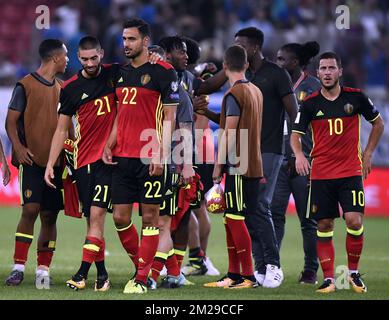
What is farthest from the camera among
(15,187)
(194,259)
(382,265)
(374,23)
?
(374,23)

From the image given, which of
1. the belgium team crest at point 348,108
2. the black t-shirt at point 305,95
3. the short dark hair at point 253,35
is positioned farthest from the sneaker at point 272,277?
the short dark hair at point 253,35

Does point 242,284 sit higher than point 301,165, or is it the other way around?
point 301,165

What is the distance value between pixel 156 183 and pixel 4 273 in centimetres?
259

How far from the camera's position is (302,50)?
12281 millimetres

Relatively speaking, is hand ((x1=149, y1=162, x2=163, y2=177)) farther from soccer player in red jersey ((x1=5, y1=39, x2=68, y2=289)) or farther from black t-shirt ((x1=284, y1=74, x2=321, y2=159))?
black t-shirt ((x1=284, y1=74, x2=321, y2=159))

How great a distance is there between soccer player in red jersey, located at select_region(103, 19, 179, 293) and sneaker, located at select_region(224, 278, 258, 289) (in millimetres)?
1111

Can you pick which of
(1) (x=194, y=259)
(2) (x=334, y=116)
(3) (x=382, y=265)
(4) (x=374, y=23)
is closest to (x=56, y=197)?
(1) (x=194, y=259)

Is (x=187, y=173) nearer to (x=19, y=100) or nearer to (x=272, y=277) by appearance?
(x=272, y=277)

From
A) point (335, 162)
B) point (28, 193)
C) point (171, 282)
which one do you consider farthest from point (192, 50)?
point (171, 282)

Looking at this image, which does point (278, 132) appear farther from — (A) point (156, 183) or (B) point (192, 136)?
(A) point (156, 183)

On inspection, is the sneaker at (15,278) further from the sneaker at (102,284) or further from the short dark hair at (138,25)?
the short dark hair at (138,25)

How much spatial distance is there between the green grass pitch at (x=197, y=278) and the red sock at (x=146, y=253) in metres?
0.21

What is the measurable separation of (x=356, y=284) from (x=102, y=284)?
2.57 m
